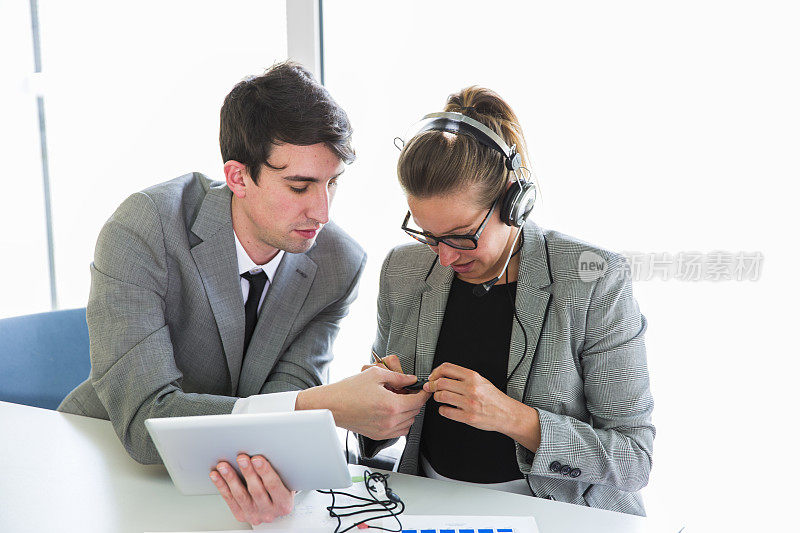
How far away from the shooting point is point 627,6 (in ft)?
6.05

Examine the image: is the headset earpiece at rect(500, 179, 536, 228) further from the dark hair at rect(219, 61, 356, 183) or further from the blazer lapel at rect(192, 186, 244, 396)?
the blazer lapel at rect(192, 186, 244, 396)

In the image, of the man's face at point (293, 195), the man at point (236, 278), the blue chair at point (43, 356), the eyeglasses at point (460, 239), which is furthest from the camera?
the blue chair at point (43, 356)

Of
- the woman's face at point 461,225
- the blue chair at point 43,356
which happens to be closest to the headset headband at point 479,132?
the woman's face at point 461,225

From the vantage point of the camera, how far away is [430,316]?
1593 millimetres

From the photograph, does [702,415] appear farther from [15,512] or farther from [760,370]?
[15,512]

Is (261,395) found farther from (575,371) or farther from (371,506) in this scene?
(575,371)

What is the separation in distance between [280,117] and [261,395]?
64 cm

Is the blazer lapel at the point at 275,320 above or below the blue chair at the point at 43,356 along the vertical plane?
above

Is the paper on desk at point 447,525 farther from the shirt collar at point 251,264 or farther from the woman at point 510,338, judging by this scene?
the shirt collar at point 251,264

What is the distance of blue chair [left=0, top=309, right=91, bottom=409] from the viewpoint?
1979 mm

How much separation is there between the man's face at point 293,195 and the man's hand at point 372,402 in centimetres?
45

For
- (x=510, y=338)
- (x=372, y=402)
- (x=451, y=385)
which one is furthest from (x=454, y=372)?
(x=510, y=338)

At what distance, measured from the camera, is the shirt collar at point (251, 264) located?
1740 millimetres

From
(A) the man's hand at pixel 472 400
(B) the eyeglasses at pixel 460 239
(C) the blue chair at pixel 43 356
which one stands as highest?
(B) the eyeglasses at pixel 460 239
